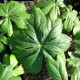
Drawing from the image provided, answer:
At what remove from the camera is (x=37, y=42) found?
153 centimetres

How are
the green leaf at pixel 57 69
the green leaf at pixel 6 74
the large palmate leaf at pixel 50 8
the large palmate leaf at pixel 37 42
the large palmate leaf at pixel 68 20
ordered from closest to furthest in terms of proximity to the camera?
the green leaf at pixel 6 74
the green leaf at pixel 57 69
the large palmate leaf at pixel 37 42
the large palmate leaf at pixel 50 8
the large palmate leaf at pixel 68 20

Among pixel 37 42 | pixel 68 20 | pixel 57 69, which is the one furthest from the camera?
pixel 68 20

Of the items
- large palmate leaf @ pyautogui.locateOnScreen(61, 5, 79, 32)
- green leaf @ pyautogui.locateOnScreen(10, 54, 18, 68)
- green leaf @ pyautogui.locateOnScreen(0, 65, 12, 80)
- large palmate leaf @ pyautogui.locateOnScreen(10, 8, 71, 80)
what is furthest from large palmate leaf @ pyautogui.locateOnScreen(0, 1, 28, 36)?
large palmate leaf @ pyautogui.locateOnScreen(61, 5, 79, 32)

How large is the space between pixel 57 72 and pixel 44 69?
2.03 ft

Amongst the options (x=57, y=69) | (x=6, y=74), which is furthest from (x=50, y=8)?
(x=6, y=74)

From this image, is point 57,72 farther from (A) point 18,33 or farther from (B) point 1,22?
(B) point 1,22

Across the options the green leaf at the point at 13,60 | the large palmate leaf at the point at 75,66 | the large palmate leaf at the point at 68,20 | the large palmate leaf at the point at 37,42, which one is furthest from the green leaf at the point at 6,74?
the large palmate leaf at the point at 68,20

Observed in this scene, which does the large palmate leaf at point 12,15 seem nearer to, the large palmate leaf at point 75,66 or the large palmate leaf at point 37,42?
the large palmate leaf at point 37,42

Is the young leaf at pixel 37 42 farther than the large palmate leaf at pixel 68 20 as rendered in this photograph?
Answer: No

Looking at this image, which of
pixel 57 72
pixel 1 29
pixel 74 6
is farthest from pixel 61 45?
pixel 74 6

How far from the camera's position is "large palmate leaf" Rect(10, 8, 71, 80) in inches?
57.9

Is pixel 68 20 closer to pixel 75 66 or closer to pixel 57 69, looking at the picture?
pixel 75 66

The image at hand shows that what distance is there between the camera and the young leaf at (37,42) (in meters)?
1.47

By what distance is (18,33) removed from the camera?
146 centimetres
